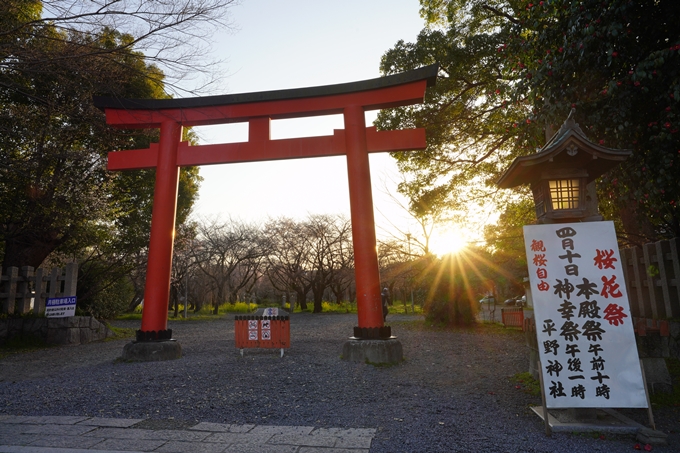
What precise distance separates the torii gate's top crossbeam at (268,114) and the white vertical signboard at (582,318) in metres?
4.04

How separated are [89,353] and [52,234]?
12.8 feet

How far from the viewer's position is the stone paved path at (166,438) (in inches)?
130

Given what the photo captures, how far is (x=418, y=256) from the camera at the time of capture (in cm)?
1623

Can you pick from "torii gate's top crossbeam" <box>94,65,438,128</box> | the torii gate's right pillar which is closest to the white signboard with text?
"torii gate's top crossbeam" <box>94,65,438,128</box>

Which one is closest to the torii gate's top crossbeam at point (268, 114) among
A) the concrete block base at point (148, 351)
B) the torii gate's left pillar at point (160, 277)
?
the torii gate's left pillar at point (160, 277)

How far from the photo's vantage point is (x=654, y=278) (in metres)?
5.90

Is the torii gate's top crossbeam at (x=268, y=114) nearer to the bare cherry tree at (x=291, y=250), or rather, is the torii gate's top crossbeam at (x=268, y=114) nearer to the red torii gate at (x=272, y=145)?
the red torii gate at (x=272, y=145)

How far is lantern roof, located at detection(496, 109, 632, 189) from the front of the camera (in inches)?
158

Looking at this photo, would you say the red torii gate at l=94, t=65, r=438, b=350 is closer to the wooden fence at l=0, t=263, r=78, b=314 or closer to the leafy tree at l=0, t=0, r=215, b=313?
the leafy tree at l=0, t=0, r=215, b=313

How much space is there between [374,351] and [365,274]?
4.30 ft

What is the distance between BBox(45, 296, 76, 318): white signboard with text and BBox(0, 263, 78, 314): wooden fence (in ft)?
1.37

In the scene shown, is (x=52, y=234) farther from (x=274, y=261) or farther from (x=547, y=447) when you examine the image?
(x=274, y=261)

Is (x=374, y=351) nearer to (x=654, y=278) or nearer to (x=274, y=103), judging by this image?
(x=654, y=278)

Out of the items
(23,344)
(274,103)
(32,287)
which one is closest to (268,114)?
(274,103)
